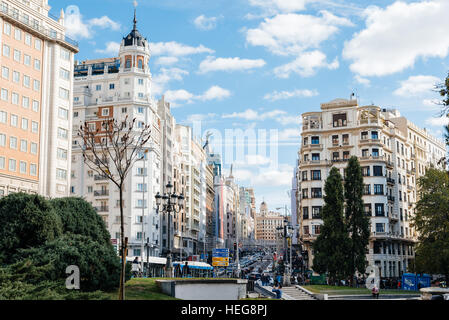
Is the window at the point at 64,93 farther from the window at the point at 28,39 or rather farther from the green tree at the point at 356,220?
the green tree at the point at 356,220

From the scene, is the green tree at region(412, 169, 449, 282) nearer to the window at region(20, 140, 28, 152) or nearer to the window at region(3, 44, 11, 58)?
the window at region(20, 140, 28, 152)

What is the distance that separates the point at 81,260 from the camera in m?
24.3

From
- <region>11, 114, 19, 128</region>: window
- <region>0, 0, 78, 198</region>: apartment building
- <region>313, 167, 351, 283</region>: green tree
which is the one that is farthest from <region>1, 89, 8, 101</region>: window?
<region>313, 167, 351, 283</region>: green tree

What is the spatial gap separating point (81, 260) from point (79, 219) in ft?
26.8

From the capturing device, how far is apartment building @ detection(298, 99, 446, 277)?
79.9m

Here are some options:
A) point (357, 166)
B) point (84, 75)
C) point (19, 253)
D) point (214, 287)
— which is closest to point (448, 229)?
point (357, 166)

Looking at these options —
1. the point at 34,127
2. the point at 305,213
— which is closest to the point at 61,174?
the point at 34,127

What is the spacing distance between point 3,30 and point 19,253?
39.9 metres

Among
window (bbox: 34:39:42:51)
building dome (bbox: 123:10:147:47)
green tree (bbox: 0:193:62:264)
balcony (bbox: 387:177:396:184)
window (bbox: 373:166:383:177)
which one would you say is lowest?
green tree (bbox: 0:193:62:264)

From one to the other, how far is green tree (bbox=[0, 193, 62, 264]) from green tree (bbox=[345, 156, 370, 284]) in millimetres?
33836

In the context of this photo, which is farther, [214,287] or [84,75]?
[84,75]

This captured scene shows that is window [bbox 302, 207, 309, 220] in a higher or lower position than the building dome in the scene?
lower
